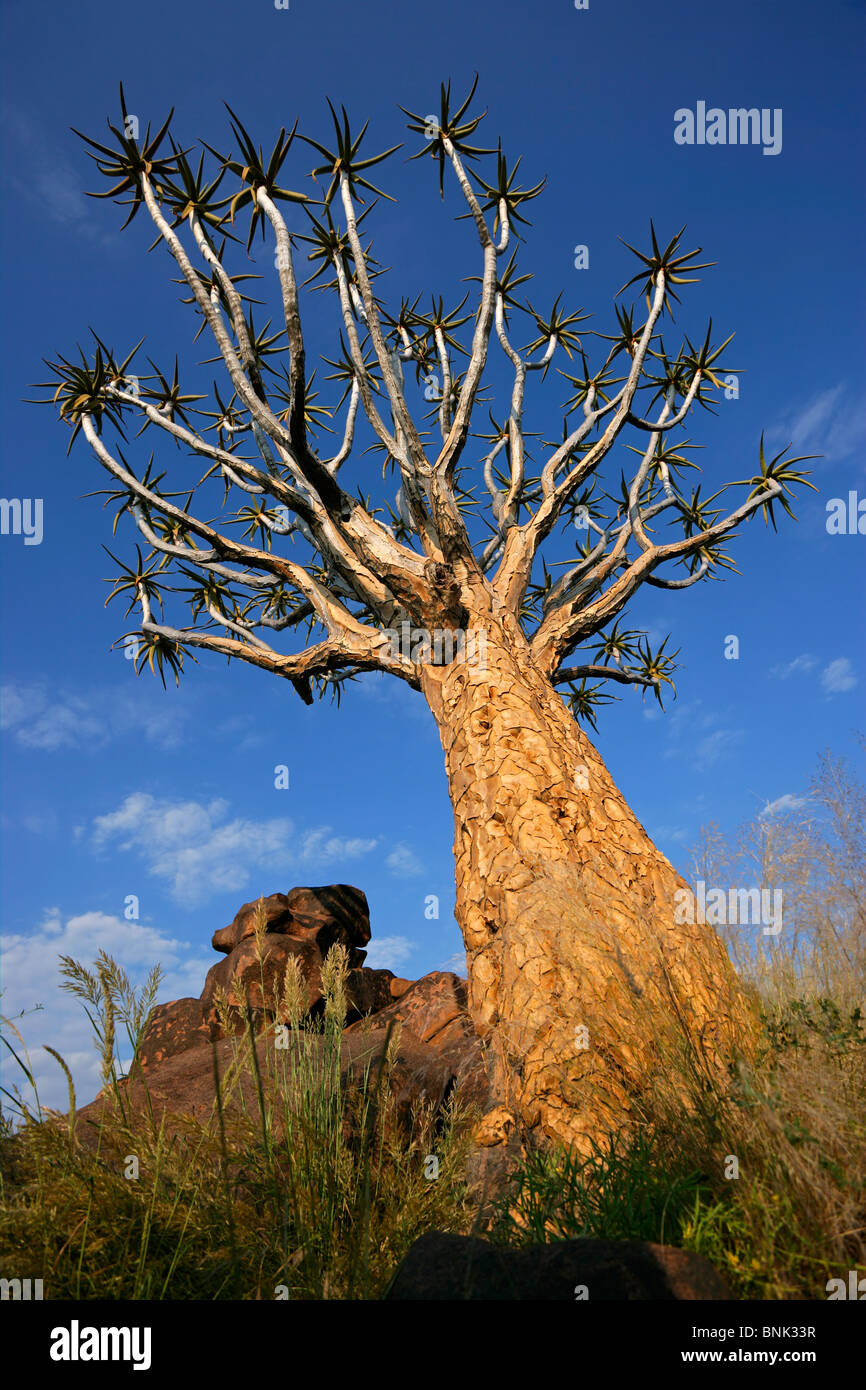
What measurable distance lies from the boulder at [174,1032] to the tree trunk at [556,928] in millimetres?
5055

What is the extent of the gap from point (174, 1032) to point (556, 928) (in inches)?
290

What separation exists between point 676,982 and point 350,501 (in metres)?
6.71

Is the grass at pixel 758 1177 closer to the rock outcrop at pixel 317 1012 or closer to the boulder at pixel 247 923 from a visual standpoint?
the rock outcrop at pixel 317 1012

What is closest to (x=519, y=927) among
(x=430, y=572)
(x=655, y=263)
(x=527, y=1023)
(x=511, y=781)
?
(x=527, y=1023)

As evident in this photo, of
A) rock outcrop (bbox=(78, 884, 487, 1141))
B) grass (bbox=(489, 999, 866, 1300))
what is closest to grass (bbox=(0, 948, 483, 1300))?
grass (bbox=(489, 999, 866, 1300))

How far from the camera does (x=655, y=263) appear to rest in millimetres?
9781

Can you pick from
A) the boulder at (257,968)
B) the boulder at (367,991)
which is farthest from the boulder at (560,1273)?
the boulder at (367,991)

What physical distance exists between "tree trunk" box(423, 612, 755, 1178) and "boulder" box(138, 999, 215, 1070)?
505cm

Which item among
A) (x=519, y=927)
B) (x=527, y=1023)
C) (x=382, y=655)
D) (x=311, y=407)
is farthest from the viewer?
(x=311, y=407)

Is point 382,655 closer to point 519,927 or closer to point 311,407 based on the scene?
point 519,927

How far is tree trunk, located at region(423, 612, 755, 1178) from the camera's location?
352 centimetres

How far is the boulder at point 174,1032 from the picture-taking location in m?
9.05

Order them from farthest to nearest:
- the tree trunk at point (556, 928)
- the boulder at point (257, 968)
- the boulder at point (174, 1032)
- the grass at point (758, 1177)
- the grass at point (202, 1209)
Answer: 1. the boulder at point (174, 1032)
2. the boulder at point (257, 968)
3. the tree trunk at point (556, 928)
4. the grass at point (202, 1209)
5. the grass at point (758, 1177)
